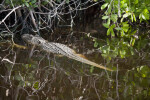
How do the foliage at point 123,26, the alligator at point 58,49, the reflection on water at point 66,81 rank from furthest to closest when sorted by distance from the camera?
the alligator at point 58,49 → the foliage at point 123,26 → the reflection on water at point 66,81

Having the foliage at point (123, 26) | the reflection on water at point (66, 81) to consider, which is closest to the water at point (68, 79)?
the reflection on water at point (66, 81)

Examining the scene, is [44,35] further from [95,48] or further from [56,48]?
[95,48]

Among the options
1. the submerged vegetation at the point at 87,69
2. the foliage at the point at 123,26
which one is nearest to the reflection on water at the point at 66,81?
the submerged vegetation at the point at 87,69

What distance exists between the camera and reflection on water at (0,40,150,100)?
211 cm

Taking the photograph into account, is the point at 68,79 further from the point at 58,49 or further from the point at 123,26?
the point at 123,26

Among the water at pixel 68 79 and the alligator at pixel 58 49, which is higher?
the alligator at pixel 58 49

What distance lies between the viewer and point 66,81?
8.02 ft

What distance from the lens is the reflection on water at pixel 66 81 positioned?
6.93ft

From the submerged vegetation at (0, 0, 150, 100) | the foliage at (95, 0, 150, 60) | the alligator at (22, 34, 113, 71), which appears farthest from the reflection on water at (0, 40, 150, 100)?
the foliage at (95, 0, 150, 60)

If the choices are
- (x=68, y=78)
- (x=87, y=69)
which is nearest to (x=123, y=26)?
(x=87, y=69)

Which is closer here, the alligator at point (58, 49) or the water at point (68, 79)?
the water at point (68, 79)

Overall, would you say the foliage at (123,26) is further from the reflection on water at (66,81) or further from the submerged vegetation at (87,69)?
the reflection on water at (66,81)

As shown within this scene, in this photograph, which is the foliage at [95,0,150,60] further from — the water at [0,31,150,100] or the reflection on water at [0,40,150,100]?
the reflection on water at [0,40,150,100]

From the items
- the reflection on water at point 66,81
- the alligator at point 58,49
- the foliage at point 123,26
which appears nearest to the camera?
the reflection on water at point 66,81
